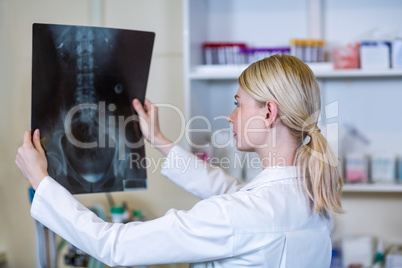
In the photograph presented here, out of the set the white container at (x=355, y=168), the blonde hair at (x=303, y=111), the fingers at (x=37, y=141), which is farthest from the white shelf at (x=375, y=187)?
the fingers at (x=37, y=141)

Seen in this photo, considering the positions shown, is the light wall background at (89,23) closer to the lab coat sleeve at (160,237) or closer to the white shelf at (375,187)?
the white shelf at (375,187)

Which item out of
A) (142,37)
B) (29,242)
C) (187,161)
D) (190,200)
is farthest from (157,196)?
(142,37)

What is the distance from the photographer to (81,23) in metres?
2.33

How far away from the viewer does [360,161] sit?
2.05 meters

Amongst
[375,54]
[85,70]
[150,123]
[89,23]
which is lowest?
[150,123]

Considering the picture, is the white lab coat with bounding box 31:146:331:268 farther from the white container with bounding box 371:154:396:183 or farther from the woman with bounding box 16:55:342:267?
the white container with bounding box 371:154:396:183

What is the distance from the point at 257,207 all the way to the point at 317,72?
3.47 feet

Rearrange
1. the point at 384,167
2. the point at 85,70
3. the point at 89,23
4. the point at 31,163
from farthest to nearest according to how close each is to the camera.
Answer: the point at 89,23
the point at 384,167
the point at 85,70
the point at 31,163

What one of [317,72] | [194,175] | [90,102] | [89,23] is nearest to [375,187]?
[317,72]

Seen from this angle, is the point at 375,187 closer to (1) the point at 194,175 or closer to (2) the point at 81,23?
(1) the point at 194,175

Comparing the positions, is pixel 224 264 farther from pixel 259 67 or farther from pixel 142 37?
pixel 142 37

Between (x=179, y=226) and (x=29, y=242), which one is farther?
(x=29, y=242)

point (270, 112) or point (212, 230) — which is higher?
point (270, 112)

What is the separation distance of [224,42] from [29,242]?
1329mm
